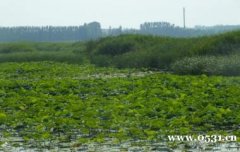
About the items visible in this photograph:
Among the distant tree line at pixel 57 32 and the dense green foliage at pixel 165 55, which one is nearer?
the dense green foliage at pixel 165 55

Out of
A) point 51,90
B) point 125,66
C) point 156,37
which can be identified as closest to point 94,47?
point 156,37

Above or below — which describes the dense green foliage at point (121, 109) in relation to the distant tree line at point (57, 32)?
above

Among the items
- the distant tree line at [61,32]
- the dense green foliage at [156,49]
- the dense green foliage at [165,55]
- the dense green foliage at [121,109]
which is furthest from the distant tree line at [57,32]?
the dense green foliage at [121,109]

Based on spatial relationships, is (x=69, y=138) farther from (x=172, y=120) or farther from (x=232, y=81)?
(x=232, y=81)

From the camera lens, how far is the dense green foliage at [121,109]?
348 inches

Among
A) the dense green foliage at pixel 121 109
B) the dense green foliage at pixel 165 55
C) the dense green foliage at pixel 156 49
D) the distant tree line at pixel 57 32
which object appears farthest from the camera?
the distant tree line at pixel 57 32

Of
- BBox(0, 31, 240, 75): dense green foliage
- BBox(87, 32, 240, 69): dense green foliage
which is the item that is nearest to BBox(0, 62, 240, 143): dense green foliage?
BBox(0, 31, 240, 75): dense green foliage

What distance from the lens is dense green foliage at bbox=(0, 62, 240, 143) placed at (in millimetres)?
8828

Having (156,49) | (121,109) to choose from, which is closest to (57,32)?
(156,49)

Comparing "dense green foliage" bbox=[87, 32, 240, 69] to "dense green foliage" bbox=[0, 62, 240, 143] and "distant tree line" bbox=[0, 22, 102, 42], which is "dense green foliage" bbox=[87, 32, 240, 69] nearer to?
"dense green foliage" bbox=[0, 62, 240, 143]

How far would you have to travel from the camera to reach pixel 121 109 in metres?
10.4

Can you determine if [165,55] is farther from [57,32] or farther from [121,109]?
[57,32]

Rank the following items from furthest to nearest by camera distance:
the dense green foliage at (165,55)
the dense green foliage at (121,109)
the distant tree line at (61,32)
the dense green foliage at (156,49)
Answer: the distant tree line at (61,32)
the dense green foliage at (156,49)
the dense green foliage at (165,55)
the dense green foliage at (121,109)

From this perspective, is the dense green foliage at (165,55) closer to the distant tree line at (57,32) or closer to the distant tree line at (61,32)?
the distant tree line at (61,32)
